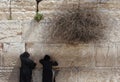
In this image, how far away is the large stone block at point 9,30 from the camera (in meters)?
4.60

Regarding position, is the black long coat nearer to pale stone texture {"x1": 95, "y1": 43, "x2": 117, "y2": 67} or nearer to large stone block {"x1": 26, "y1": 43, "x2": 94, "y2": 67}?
large stone block {"x1": 26, "y1": 43, "x2": 94, "y2": 67}

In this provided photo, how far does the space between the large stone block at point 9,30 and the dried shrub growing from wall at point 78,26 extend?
1.61 ft

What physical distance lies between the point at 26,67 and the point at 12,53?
0.94 ft

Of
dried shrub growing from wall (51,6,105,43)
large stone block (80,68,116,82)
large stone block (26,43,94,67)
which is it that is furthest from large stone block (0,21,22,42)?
large stone block (80,68,116,82)

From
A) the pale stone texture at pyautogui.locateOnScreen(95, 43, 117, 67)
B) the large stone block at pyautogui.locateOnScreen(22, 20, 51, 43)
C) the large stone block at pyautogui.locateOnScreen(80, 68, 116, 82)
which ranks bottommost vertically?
the large stone block at pyautogui.locateOnScreen(80, 68, 116, 82)

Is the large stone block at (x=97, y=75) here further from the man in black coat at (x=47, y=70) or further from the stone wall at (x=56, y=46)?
the man in black coat at (x=47, y=70)

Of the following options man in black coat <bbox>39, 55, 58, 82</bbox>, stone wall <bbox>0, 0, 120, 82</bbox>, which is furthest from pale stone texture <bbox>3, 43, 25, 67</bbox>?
man in black coat <bbox>39, 55, 58, 82</bbox>

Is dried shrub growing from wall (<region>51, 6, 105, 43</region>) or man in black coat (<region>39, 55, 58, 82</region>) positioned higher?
dried shrub growing from wall (<region>51, 6, 105, 43</region>)

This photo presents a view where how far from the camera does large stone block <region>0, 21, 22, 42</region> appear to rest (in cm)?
460

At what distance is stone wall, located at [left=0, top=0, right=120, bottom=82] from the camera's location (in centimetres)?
461

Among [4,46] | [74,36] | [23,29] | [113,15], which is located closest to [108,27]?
[113,15]

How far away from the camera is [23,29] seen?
462 cm

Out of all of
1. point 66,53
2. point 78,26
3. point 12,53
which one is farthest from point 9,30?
point 78,26

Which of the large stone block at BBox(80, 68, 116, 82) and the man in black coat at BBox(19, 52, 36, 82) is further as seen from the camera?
the large stone block at BBox(80, 68, 116, 82)
